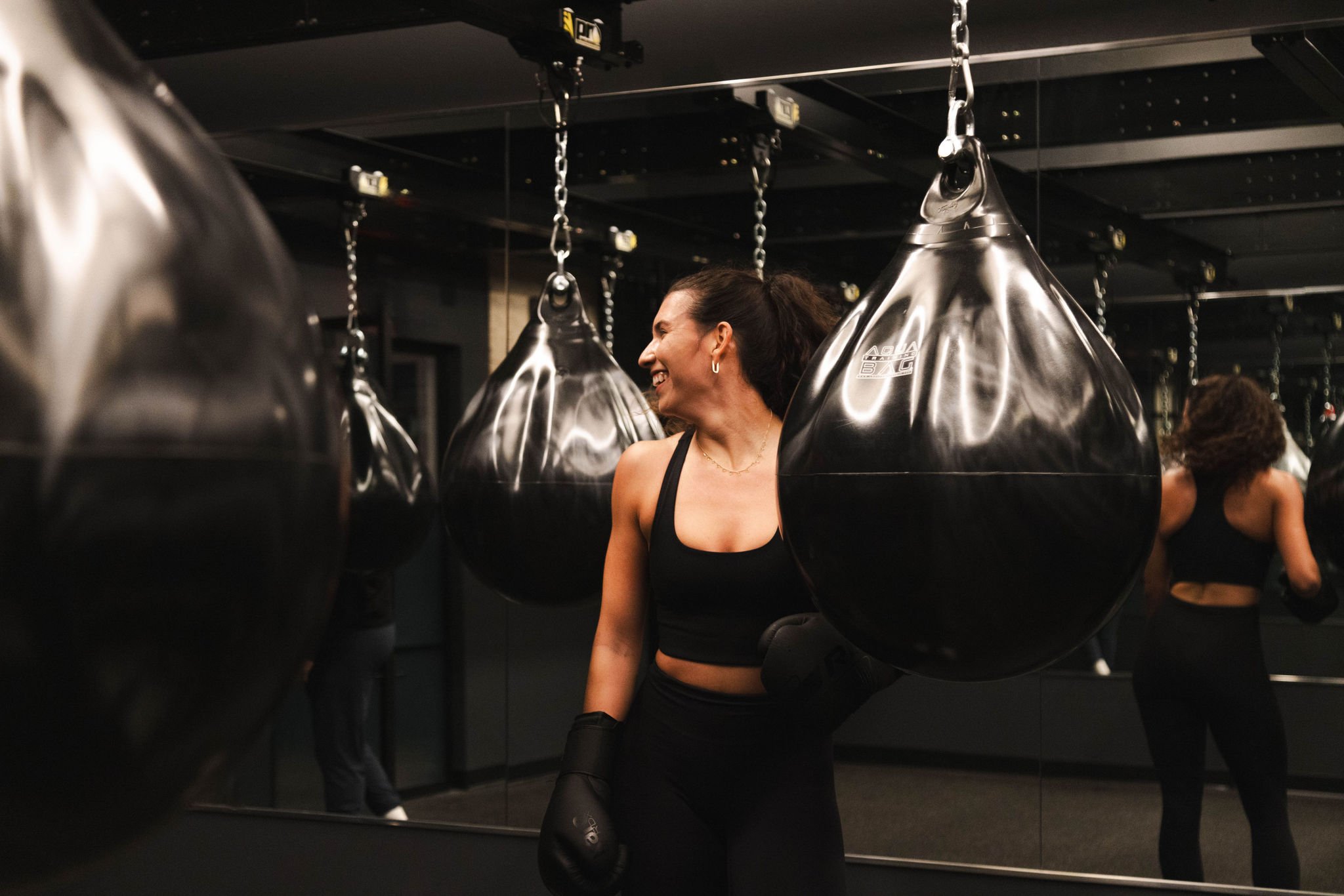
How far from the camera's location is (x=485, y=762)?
4.05m

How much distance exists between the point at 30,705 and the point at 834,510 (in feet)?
2.25

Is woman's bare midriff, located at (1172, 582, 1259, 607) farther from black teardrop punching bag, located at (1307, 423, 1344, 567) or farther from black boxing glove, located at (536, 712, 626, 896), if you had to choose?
black boxing glove, located at (536, 712, 626, 896)

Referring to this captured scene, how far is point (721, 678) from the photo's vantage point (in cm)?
200

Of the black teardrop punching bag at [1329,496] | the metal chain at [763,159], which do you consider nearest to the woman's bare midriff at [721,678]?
the black teardrop punching bag at [1329,496]

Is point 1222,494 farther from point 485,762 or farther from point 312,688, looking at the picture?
point 312,688

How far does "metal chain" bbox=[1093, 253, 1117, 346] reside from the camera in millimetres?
3527

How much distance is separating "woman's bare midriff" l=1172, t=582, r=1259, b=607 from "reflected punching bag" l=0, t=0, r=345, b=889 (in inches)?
119

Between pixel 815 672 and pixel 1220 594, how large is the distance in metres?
1.78

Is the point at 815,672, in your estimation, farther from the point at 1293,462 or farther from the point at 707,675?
the point at 1293,462

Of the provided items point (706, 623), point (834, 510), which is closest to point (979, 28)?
point (706, 623)

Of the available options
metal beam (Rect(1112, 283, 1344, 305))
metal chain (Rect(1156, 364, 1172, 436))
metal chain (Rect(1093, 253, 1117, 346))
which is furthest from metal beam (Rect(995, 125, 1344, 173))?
metal chain (Rect(1156, 364, 1172, 436))

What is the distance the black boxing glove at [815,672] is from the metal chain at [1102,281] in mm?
1911

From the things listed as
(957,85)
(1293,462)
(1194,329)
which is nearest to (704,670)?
(957,85)

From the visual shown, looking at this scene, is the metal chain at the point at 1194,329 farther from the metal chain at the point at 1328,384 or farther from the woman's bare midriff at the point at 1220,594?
the woman's bare midriff at the point at 1220,594
